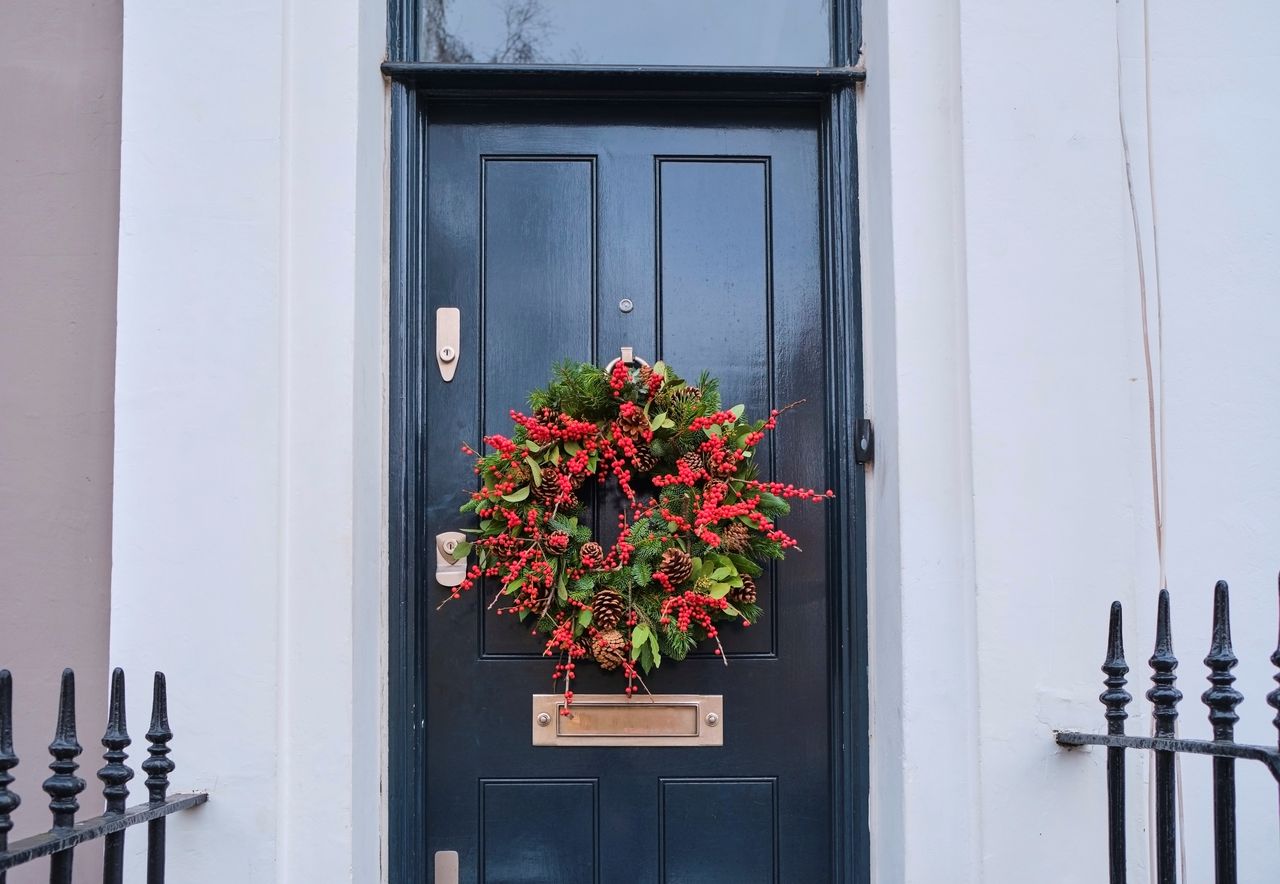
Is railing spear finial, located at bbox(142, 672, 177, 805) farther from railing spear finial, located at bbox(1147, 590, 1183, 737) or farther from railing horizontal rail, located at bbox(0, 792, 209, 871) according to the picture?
railing spear finial, located at bbox(1147, 590, 1183, 737)

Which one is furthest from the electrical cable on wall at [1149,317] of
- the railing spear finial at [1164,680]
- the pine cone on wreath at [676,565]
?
the pine cone on wreath at [676,565]

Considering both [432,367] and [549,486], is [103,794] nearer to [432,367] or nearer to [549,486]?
[549,486]

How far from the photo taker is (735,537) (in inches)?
92.7

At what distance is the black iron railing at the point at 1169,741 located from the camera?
1.67 meters

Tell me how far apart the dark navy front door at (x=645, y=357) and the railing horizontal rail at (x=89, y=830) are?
0.62 metres

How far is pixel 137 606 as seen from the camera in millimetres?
2141

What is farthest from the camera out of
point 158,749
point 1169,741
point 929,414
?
point 929,414

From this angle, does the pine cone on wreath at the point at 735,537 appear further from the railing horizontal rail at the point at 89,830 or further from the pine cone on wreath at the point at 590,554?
the railing horizontal rail at the point at 89,830

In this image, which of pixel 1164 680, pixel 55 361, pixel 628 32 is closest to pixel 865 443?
pixel 1164 680

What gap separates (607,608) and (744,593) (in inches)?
13.9

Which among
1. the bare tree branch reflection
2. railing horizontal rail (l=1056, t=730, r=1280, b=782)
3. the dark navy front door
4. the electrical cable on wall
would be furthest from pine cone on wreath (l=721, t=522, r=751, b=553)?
the bare tree branch reflection

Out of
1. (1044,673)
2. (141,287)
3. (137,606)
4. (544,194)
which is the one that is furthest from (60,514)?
(1044,673)

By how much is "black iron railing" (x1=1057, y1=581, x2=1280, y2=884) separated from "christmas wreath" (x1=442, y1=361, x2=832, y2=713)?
78cm

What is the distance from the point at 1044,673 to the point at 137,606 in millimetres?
2036
